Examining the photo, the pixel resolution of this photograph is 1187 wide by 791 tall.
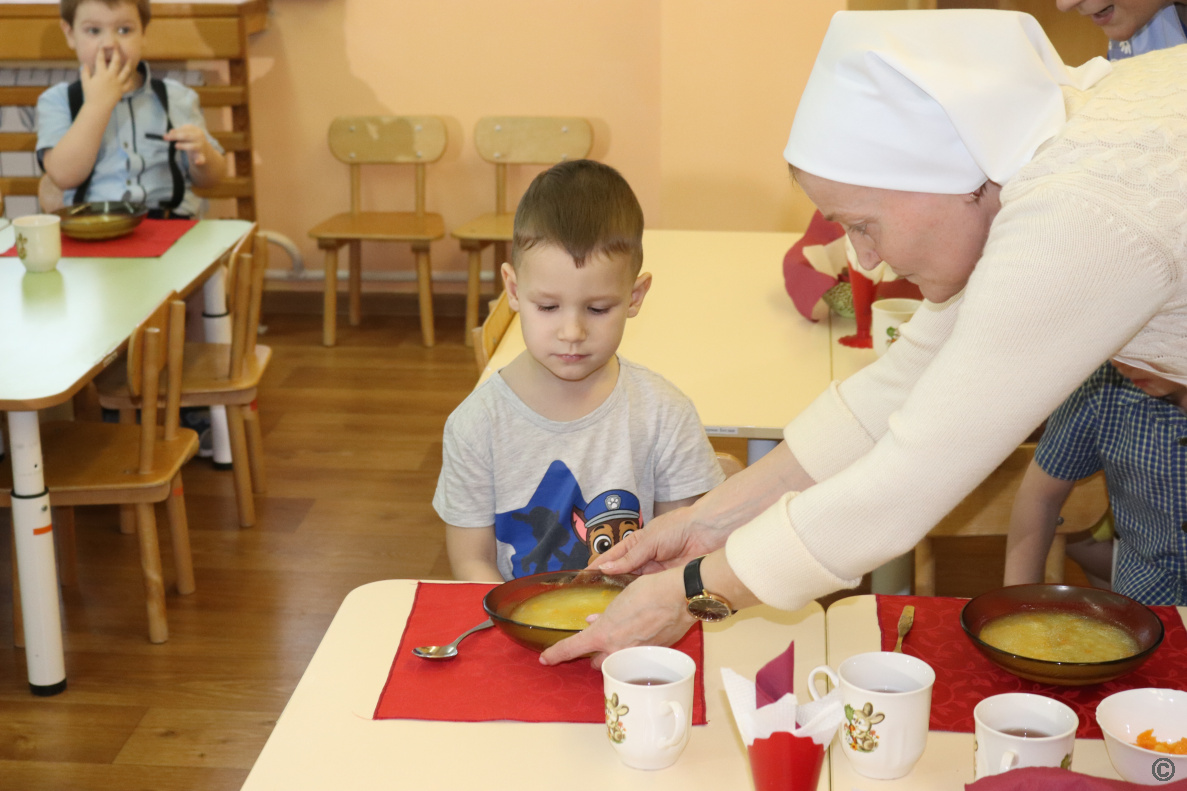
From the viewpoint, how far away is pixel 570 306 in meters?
1.61

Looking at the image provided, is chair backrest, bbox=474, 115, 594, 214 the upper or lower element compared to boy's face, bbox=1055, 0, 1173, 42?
lower

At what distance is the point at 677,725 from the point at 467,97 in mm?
4305

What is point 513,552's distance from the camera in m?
1.74

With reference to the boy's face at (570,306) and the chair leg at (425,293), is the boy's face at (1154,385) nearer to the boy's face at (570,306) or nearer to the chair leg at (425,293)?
the boy's face at (570,306)

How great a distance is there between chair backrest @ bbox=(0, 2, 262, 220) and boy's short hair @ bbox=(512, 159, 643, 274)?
10.5 feet

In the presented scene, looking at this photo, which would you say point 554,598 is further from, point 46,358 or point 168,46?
point 168,46

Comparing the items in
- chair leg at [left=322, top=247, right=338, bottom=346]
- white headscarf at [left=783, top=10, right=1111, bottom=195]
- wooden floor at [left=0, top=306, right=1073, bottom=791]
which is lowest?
wooden floor at [left=0, top=306, right=1073, bottom=791]

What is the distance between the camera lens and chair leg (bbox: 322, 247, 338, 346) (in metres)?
4.88

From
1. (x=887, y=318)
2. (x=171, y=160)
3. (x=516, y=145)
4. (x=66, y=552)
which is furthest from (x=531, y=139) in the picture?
(x=887, y=318)

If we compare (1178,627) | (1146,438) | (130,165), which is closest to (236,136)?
(130,165)

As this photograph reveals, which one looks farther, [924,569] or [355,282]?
[355,282]

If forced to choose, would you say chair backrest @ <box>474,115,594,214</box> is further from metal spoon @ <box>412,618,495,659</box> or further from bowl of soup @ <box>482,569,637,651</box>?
metal spoon @ <box>412,618,495,659</box>

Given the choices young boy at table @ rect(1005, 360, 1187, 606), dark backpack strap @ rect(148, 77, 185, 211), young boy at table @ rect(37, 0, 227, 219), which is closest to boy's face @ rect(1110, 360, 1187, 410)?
young boy at table @ rect(1005, 360, 1187, 606)

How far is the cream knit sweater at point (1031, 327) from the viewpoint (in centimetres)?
98
